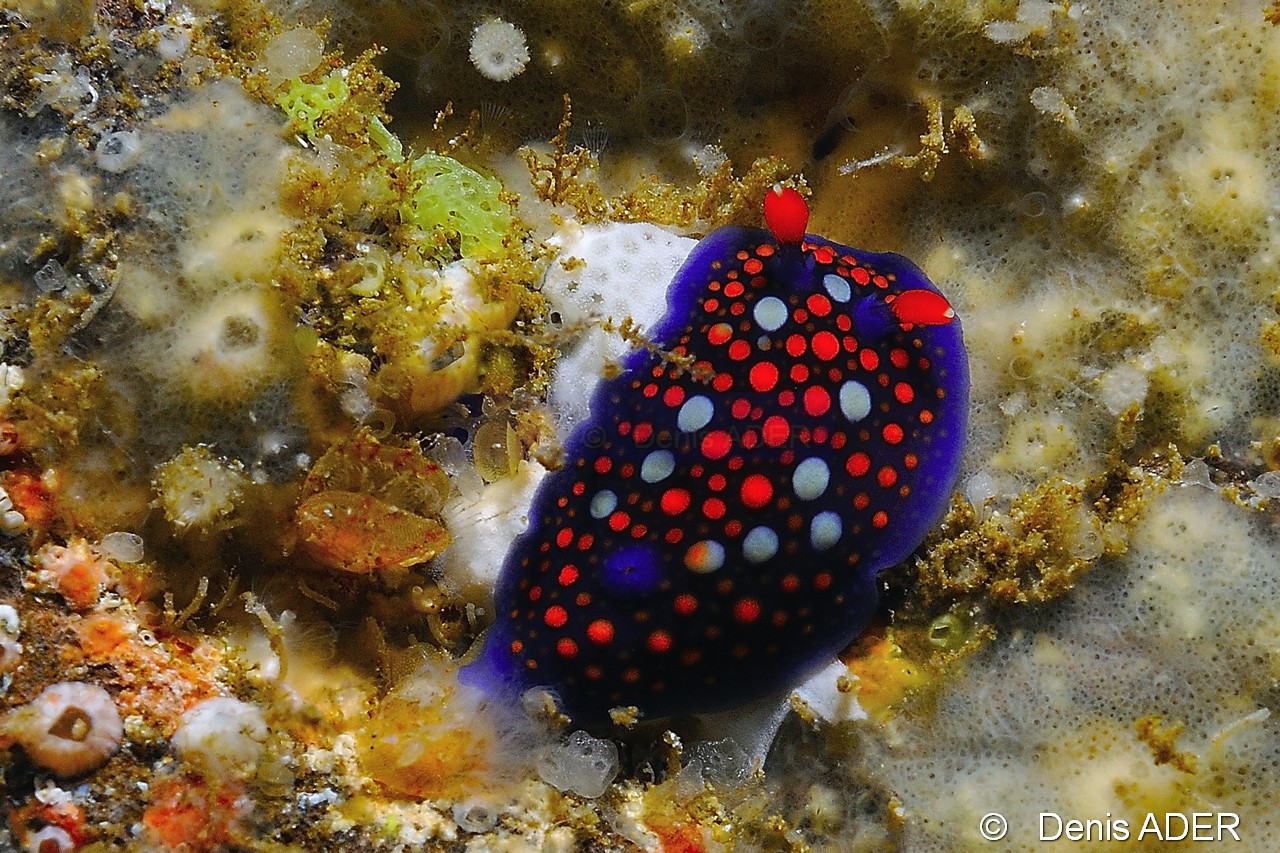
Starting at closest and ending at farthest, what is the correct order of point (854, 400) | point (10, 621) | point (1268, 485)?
point (10, 621) → point (1268, 485) → point (854, 400)

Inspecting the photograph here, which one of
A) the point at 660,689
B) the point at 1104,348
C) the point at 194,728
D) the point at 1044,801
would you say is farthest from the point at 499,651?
the point at 1104,348

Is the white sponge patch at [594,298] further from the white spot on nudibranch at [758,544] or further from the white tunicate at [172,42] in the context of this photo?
the white tunicate at [172,42]

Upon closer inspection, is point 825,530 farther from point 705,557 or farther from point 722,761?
point 722,761

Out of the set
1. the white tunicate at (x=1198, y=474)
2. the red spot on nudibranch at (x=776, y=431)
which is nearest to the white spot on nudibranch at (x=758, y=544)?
the red spot on nudibranch at (x=776, y=431)

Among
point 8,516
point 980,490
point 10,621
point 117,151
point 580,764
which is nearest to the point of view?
point 10,621

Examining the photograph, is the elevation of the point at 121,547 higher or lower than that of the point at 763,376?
lower

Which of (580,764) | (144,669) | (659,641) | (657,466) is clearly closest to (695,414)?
(657,466)

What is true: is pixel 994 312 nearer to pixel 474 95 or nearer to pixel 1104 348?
pixel 1104 348
